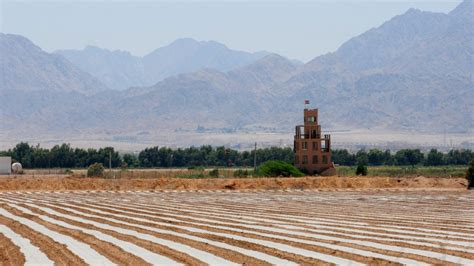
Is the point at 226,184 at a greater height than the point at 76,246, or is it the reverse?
the point at 226,184

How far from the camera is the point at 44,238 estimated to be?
2453 cm

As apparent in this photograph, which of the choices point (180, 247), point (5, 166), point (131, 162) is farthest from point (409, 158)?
point (180, 247)

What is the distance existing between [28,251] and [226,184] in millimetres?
43412

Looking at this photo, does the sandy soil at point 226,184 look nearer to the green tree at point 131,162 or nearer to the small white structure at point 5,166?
the small white structure at point 5,166

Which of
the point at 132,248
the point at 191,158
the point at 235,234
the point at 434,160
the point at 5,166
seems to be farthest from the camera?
the point at 191,158

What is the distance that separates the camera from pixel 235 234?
25.1 meters

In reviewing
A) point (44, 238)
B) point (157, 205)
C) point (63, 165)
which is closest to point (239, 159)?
point (63, 165)

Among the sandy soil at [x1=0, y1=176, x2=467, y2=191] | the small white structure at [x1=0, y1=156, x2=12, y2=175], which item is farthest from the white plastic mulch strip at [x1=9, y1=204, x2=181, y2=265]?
the small white structure at [x1=0, y1=156, x2=12, y2=175]

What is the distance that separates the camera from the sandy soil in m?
63.3

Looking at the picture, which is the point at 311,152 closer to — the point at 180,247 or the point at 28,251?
the point at 180,247

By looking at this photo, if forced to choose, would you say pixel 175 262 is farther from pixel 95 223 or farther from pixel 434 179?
pixel 434 179

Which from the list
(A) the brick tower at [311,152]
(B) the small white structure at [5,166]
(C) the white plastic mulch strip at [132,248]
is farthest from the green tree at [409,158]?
(C) the white plastic mulch strip at [132,248]

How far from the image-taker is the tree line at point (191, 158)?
4897 inches

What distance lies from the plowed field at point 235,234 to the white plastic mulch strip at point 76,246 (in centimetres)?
2
